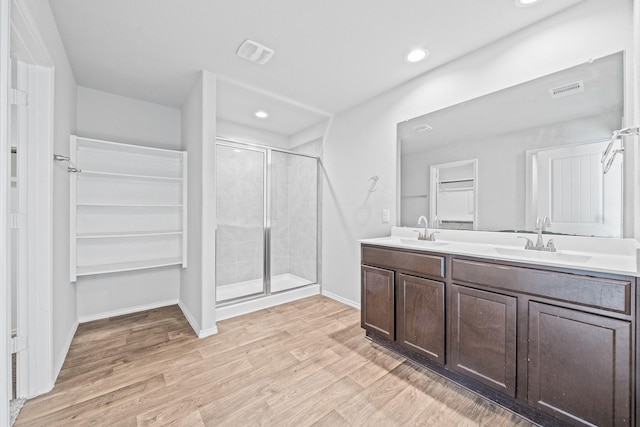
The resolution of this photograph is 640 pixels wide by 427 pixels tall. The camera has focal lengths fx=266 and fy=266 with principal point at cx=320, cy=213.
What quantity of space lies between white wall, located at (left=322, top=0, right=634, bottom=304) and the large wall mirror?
3.9 inches

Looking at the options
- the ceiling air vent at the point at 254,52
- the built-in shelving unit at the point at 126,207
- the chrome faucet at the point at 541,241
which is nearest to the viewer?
the chrome faucet at the point at 541,241

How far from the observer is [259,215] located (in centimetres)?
339

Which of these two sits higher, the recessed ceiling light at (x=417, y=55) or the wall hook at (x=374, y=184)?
the recessed ceiling light at (x=417, y=55)

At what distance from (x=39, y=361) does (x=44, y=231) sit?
81 cm

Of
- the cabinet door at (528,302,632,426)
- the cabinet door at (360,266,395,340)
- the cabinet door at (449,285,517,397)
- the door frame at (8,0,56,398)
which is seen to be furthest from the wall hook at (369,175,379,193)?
the door frame at (8,0,56,398)

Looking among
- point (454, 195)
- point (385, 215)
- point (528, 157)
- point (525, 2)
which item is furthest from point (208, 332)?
point (525, 2)

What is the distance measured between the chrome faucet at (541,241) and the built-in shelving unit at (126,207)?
311 centimetres

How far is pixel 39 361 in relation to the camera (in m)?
1.66

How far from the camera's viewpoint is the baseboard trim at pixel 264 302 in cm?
282

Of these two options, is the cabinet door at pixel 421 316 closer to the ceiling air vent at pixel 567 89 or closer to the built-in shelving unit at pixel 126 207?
the ceiling air vent at pixel 567 89

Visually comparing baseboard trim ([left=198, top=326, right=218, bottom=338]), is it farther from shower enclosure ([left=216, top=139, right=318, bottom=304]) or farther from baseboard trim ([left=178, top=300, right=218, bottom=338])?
shower enclosure ([left=216, top=139, right=318, bottom=304])

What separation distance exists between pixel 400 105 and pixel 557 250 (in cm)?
181

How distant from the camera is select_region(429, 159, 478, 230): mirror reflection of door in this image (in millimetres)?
2191

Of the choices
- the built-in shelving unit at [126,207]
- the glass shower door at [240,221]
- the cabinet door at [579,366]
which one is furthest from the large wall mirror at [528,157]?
the built-in shelving unit at [126,207]
